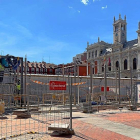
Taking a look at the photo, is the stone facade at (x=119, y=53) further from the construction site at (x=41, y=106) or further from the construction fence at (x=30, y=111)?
the construction fence at (x=30, y=111)

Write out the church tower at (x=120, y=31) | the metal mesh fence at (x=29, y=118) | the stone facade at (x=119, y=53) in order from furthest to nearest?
the church tower at (x=120, y=31)
the stone facade at (x=119, y=53)
the metal mesh fence at (x=29, y=118)

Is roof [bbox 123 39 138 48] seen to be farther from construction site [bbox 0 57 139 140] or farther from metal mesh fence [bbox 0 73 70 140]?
metal mesh fence [bbox 0 73 70 140]

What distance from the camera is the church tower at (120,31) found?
6312cm

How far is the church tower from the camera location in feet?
207

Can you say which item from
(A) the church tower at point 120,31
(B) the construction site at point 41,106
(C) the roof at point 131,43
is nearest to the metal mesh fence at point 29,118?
(B) the construction site at point 41,106

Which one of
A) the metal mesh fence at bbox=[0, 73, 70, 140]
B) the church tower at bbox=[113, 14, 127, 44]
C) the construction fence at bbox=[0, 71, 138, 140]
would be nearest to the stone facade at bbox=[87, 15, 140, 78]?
the church tower at bbox=[113, 14, 127, 44]

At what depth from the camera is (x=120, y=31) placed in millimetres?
63719

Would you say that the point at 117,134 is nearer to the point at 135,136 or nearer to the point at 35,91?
the point at 135,136

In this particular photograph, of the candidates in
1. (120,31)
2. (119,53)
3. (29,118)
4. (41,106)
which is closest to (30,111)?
(29,118)

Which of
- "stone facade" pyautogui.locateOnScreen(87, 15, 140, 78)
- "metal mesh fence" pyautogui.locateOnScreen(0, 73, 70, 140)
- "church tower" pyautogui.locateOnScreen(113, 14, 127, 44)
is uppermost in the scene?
"church tower" pyautogui.locateOnScreen(113, 14, 127, 44)

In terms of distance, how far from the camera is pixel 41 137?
6633mm

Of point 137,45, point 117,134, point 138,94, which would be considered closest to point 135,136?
point 117,134

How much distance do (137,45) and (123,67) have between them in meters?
7.73

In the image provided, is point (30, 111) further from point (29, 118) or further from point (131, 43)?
point (131, 43)
